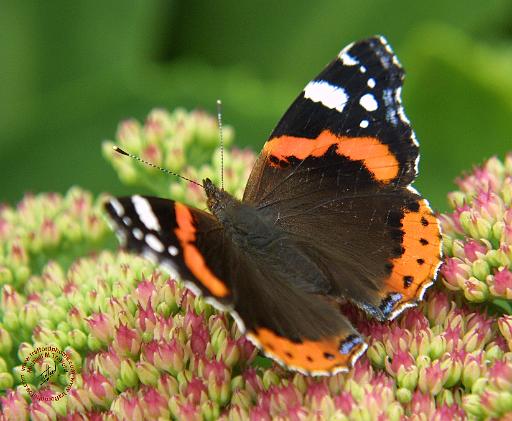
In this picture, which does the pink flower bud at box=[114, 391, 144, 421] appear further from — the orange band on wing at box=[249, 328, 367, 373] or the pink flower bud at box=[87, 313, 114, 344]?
the orange band on wing at box=[249, 328, 367, 373]

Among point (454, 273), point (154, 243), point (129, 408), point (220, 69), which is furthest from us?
point (220, 69)

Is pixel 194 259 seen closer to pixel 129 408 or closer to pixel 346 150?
pixel 129 408

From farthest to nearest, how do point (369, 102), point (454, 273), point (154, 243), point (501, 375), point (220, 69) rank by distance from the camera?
point (220, 69)
point (369, 102)
point (454, 273)
point (501, 375)
point (154, 243)

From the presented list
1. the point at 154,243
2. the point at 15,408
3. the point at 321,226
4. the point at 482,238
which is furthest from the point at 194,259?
the point at 482,238

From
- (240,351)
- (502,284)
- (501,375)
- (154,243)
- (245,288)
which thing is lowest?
(501,375)

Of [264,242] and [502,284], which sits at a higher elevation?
[264,242]

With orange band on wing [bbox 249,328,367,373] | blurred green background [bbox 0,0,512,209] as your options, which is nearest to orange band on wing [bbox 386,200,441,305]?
orange band on wing [bbox 249,328,367,373]

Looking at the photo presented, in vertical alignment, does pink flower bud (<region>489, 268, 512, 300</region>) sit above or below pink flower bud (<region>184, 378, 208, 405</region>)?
below
